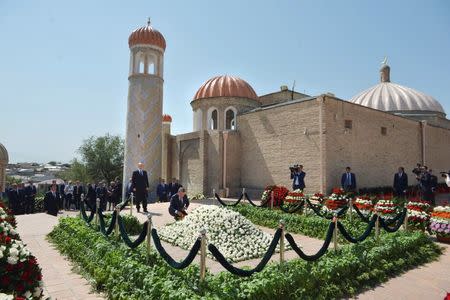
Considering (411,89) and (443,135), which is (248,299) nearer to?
(443,135)

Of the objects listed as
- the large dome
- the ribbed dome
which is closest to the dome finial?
the large dome

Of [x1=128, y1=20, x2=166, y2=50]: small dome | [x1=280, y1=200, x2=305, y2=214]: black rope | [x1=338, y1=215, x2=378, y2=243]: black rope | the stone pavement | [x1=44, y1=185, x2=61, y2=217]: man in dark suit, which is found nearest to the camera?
the stone pavement

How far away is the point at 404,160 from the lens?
66.0ft

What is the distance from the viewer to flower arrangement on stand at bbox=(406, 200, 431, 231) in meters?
8.89

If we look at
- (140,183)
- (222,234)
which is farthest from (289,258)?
(140,183)

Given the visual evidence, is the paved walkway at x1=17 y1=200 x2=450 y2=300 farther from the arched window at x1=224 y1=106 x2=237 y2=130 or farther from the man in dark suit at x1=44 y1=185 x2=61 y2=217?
the arched window at x1=224 y1=106 x2=237 y2=130

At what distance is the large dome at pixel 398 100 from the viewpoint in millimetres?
26609

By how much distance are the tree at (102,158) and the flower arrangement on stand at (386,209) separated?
30088 mm

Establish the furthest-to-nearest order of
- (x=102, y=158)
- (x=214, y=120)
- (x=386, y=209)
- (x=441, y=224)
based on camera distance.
Answer: (x=102, y=158)
(x=214, y=120)
(x=386, y=209)
(x=441, y=224)

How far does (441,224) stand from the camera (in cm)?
845

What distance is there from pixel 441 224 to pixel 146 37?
64.6 ft

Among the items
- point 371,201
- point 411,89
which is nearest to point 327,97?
point 371,201

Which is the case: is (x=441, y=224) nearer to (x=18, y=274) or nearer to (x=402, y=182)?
(x=402, y=182)

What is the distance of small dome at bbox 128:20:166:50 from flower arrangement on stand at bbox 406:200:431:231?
60.7 ft
